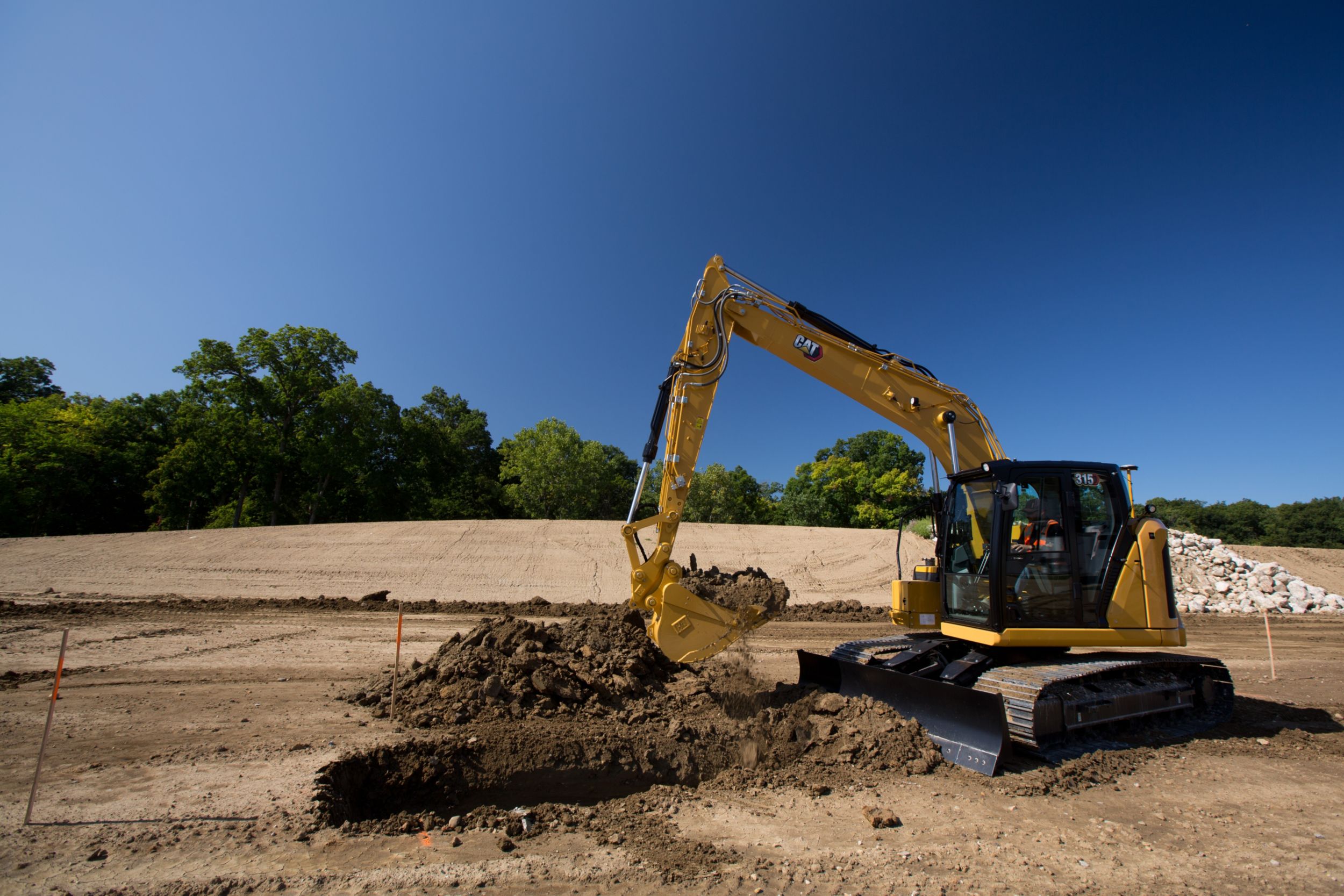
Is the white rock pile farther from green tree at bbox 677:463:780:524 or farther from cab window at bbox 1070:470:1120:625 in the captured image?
green tree at bbox 677:463:780:524

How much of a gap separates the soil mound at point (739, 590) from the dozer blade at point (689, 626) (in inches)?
16.4

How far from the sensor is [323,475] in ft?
118

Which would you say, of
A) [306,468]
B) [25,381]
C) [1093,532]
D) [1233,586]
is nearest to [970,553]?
[1093,532]

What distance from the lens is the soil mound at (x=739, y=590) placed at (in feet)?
24.0

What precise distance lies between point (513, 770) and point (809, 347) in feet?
17.8

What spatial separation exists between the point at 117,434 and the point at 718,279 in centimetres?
4335

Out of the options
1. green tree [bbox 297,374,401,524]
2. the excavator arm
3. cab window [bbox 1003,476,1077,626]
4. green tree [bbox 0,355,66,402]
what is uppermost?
green tree [bbox 0,355,66,402]

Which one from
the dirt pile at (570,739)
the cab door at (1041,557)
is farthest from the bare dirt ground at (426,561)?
the cab door at (1041,557)

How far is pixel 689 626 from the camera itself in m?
6.22

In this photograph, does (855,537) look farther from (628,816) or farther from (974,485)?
(628,816)

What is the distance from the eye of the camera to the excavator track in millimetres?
5094

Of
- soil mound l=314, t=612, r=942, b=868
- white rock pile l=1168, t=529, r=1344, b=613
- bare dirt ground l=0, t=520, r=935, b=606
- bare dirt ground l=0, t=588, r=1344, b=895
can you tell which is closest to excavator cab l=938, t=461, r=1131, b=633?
bare dirt ground l=0, t=588, r=1344, b=895

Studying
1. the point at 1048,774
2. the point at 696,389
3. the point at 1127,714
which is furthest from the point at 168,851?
the point at 1127,714

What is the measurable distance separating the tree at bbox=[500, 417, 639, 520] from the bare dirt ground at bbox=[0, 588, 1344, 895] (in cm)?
3590
